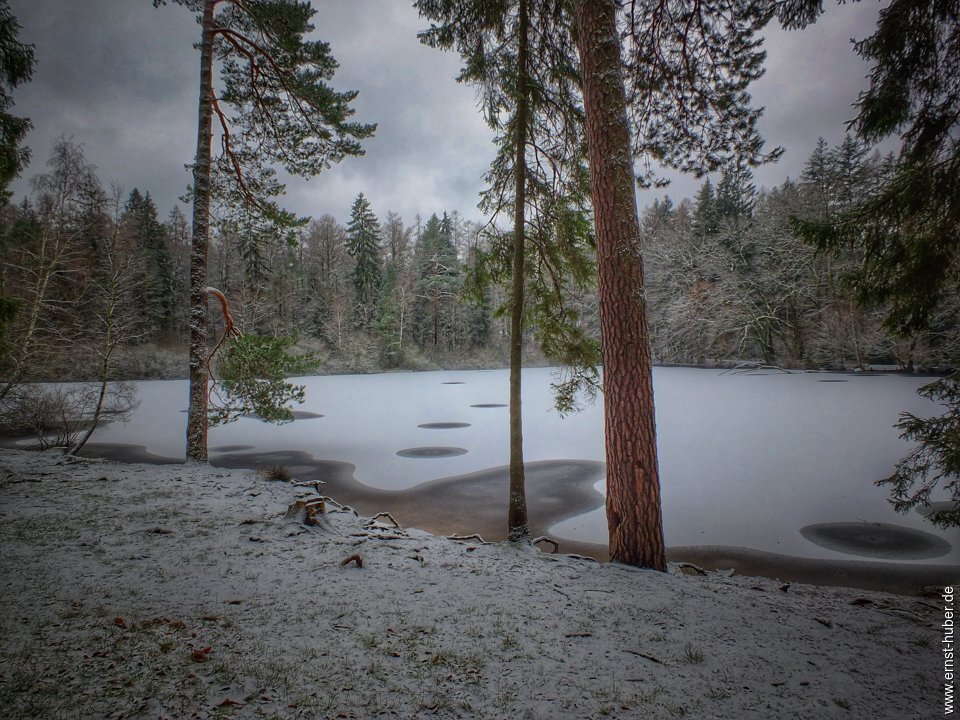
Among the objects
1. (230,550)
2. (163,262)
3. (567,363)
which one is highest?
(163,262)

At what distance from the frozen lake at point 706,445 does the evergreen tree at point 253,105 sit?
459cm

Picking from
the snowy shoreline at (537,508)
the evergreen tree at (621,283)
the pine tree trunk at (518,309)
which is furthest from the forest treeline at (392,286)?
the snowy shoreline at (537,508)

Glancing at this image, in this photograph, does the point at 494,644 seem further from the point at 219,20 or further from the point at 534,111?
the point at 219,20

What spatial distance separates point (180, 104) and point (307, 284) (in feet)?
99.3

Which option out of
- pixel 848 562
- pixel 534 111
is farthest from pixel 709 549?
pixel 534 111

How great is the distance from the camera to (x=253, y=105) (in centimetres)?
708

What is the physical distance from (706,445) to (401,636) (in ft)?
36.4

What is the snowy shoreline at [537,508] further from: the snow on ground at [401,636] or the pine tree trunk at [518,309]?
the snow on ground at [401,636]

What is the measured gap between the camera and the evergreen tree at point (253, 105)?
21.5ft

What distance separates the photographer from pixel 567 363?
19.4ft

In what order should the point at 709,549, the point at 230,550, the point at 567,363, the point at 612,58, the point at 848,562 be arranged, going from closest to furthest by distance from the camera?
the point at 230,550
the point at 612,58
the point at 848,562
the point at 709,549
the point at 567,363

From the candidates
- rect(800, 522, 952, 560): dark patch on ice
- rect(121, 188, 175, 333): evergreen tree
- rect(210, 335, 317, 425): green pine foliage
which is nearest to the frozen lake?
rect(800, 522, 952, 560): dark patch on ice

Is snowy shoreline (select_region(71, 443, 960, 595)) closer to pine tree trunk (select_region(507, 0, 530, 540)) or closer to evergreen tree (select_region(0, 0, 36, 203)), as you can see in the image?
pine tree trunk (select_region(507, 0, 530, 540))

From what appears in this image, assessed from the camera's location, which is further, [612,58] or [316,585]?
[612,58]
